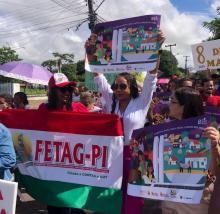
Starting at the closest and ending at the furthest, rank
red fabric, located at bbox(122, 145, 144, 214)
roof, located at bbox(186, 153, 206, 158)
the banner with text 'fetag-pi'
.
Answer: roof, located at bbox(186, 153, 206, 158)
red fabric, located at bbox(122, 145, 144, 214)
the banner with text 'fetag-pi'

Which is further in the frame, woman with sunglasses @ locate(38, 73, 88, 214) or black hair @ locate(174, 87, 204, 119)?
woman with sunglasses @ locate(38, 73, 88, 214)

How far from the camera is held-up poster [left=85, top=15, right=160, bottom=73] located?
444 centimetres

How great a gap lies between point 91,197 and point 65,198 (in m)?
0.29

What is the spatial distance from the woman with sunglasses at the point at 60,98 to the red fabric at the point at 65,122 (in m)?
0.08

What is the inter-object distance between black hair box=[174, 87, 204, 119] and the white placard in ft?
13.4

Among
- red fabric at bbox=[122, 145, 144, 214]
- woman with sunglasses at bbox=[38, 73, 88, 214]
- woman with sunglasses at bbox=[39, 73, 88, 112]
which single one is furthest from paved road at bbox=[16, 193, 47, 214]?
red fabric at bbox=[122, 145, 144, 214]

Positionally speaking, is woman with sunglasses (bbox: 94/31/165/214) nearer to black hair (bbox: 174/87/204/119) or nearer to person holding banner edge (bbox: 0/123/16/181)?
black hair (bbox: 174/87/204/119)

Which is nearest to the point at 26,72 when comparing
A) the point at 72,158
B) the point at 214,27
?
the point at 72,158

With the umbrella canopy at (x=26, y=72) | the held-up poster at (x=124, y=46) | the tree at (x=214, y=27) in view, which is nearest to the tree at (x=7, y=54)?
the tree at (x=214, y=27)

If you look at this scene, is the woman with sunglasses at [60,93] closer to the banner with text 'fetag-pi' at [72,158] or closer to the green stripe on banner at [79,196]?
the banner with text 'fetag-pi' at [72,158]

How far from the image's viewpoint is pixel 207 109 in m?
3.91

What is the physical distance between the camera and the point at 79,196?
4.53 m

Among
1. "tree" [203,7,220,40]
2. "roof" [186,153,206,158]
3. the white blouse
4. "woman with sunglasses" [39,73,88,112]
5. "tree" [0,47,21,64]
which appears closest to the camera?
"roof" [186,153,206,158]

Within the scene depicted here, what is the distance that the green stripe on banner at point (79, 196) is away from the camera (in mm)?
4402
